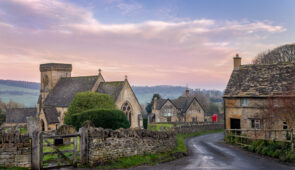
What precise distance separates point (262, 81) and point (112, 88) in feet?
76.5

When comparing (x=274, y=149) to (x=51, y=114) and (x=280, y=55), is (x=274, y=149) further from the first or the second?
(x=280, y=55)

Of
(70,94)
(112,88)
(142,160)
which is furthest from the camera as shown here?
(70,94)

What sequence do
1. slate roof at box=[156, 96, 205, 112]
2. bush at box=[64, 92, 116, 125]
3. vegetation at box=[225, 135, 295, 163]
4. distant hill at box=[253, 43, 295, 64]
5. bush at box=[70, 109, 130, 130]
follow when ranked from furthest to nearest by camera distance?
slate roof at box=[156, 96, 205, 112], distant hill at box=[253, 43, 295, 64], bush at box=[64, 92, 116, 125], bush at box=[70, 109, 130, 130], vegetation at box=[225, 135, 295, 163]

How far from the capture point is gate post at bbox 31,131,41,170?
47.2 ft

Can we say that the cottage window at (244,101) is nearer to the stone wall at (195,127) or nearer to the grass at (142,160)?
the stone wall at (195,127)

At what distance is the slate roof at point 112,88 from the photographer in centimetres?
4556

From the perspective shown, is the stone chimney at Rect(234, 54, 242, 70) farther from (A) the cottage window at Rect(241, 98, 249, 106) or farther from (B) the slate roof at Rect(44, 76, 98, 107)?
(B) the slate roof at Rect(44, 76, 98, 107)

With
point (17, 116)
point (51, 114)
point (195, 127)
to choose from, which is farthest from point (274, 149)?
point (17, 116)

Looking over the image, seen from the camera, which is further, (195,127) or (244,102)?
(195,127)

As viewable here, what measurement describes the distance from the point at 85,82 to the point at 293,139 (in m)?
38.8

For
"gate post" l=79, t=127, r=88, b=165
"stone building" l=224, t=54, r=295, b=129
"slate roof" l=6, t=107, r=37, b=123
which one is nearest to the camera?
"gate post" l=79, t=127, r=88, b=165

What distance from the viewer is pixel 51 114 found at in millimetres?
50375

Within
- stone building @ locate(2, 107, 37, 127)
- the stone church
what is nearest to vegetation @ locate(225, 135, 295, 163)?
the stone church

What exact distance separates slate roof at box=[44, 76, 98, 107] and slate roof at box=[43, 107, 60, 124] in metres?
1.47
